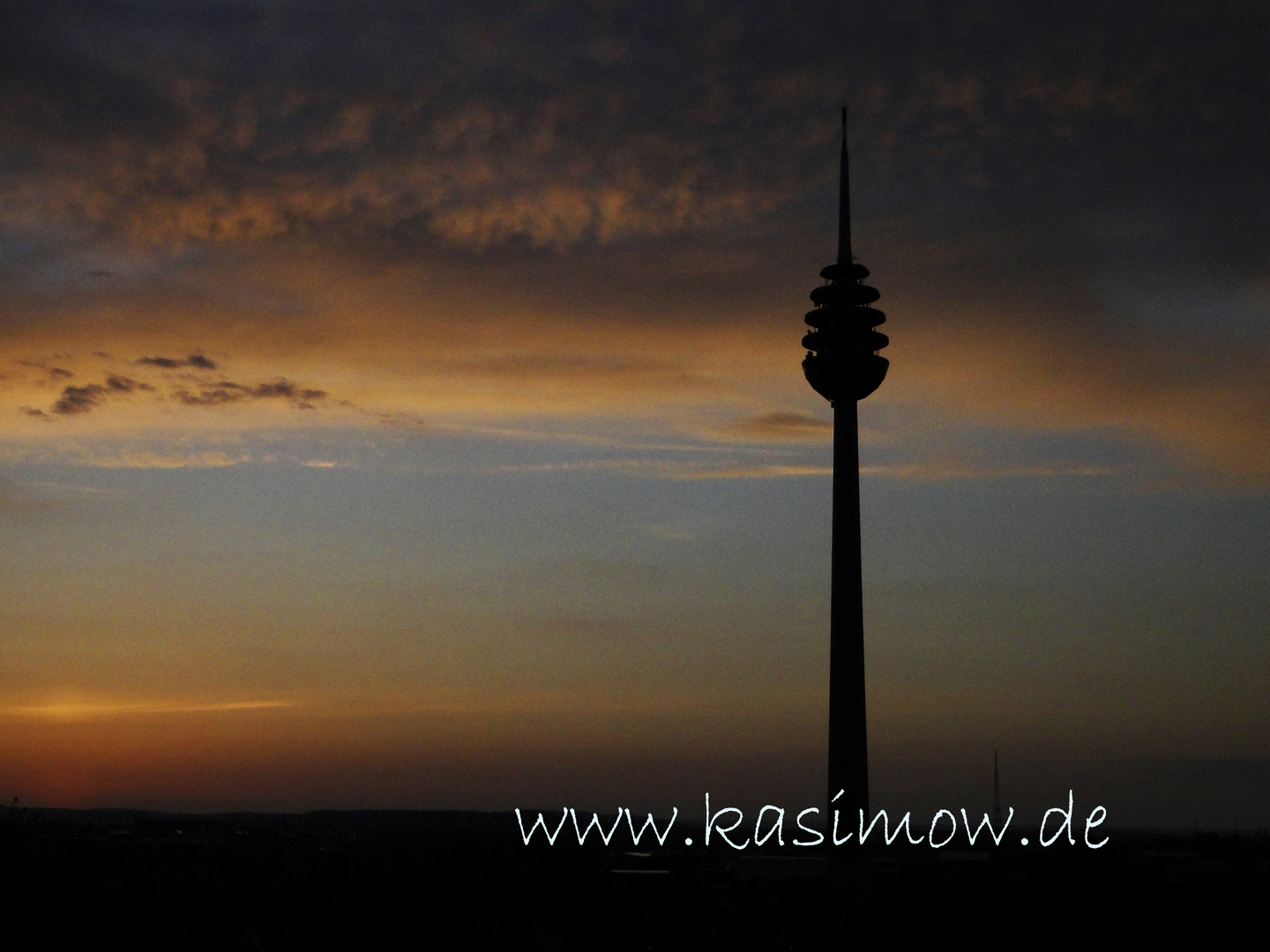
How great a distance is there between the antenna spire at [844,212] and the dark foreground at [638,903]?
5143 centimetres

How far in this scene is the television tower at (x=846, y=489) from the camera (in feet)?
391

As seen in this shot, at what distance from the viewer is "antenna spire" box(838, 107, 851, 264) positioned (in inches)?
5054

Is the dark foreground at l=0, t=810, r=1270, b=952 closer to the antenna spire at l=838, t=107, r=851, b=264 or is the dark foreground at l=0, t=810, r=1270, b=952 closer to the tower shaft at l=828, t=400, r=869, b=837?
the tower shaft at l=828, t=400, r=869, b=837

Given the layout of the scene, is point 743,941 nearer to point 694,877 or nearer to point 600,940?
point 600,940

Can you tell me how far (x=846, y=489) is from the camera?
120312 mm

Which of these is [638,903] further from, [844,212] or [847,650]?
[844,212]

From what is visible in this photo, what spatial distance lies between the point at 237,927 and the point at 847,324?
6626 cm

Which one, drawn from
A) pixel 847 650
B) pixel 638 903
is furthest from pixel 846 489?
pixel 638 903

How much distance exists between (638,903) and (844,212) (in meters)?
60.4

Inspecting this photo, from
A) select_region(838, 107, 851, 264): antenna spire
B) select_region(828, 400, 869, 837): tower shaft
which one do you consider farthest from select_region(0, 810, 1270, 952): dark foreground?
select_region(838, 107, 851, 264): antenna spire

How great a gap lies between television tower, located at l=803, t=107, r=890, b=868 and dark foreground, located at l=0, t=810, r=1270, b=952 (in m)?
10.1

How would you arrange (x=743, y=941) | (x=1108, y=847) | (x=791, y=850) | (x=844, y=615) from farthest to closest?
1. (x=1108, y=847)
2. (x=791, y=850)
3. (x=844, y=615)
4. (x=743, y=941)

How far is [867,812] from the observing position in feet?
397

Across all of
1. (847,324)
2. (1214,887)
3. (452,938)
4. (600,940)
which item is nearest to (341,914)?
(452,938)
